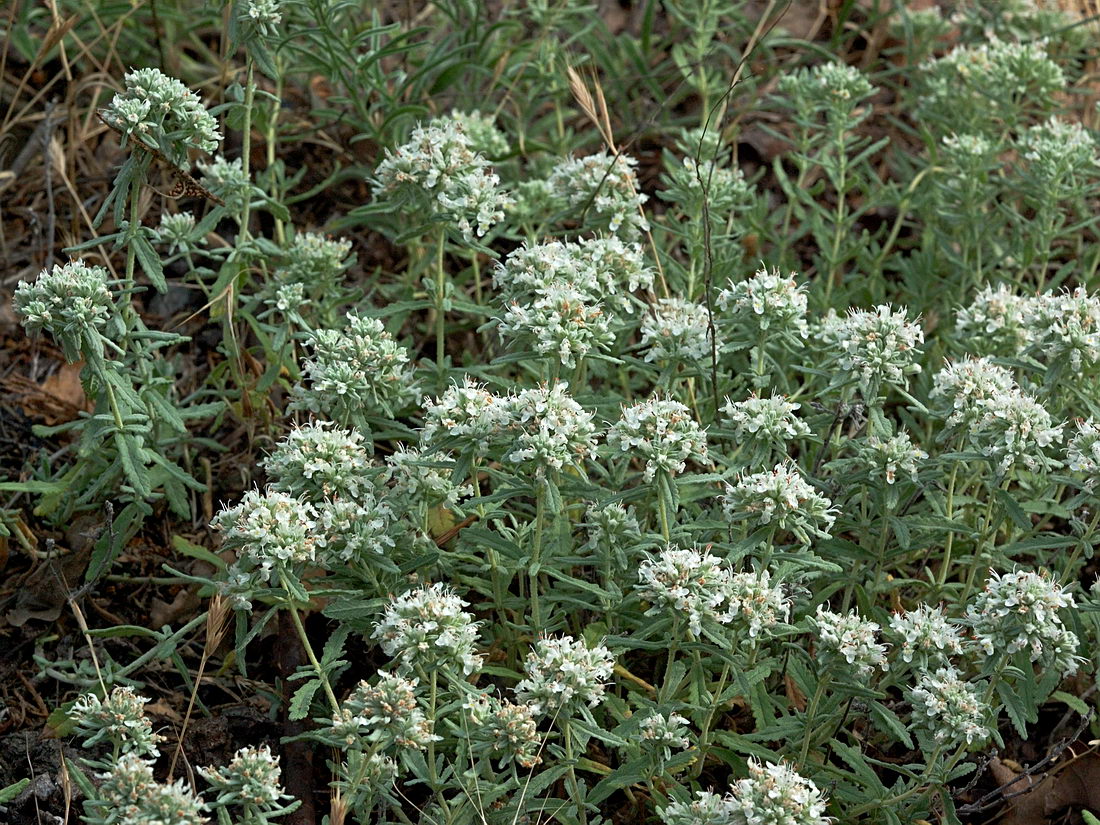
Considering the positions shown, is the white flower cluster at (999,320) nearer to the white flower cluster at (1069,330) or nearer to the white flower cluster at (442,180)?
the white flower cluster at (1069,330)

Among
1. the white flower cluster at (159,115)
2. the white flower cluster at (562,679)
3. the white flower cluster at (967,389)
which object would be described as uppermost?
the white flower cluster at (159,115)

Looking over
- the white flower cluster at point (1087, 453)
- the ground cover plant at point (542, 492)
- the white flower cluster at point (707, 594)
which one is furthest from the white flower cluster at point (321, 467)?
the white flower cluster at point (1087, 453)

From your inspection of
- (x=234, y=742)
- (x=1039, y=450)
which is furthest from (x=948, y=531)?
(x=234, y=742)

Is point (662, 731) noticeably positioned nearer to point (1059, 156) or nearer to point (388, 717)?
point (388, 717)

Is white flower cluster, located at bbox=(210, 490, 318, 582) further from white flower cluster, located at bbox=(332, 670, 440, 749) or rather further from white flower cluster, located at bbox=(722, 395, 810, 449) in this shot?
white flower cluster, located at bbox=(722, 395, 810, 449)

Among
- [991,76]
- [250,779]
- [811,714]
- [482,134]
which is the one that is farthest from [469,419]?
[991,76]

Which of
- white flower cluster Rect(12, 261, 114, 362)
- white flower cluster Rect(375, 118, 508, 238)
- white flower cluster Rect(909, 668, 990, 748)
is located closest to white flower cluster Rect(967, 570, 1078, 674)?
white flower cluster Rect(909, 668, 990, 748)
